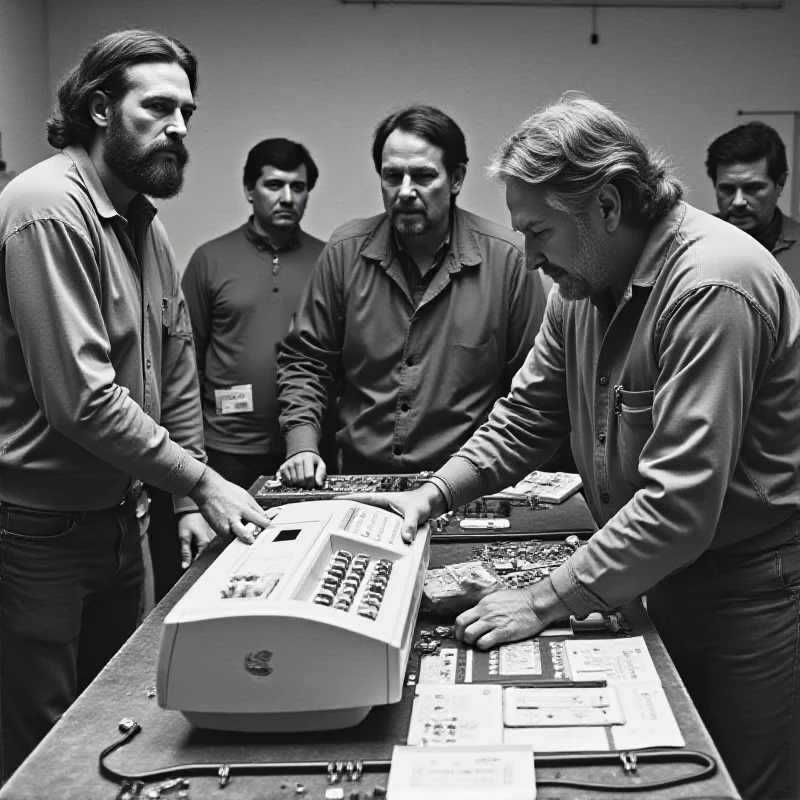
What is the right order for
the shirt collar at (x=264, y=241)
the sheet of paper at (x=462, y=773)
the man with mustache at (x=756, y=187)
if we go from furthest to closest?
the shirt collar at (x=264, y=241)
the man with mustache at (x=756, y=187)
the sheet of paper at (x=462, y=773)

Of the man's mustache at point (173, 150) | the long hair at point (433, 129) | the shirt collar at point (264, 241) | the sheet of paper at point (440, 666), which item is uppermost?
the long hair at point (433, 129)

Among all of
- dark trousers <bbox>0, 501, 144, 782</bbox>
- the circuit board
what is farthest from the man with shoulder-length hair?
dark trousers <bbox>0, 501, 144, 782</bbox>

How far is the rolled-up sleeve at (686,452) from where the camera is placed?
152 centimetres

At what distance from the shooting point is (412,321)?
2.92 meters

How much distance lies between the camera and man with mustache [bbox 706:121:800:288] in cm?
345

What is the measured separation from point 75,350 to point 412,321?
4.04ft

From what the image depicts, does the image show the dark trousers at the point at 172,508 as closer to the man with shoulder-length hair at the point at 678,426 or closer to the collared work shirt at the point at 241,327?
the collared work shirt at the point at 241,327

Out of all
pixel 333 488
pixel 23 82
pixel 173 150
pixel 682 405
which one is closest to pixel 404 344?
pixel 333 488

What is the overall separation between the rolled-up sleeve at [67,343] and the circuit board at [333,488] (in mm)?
484

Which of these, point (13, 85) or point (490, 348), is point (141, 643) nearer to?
point (490, 348)

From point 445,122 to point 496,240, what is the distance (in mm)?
401

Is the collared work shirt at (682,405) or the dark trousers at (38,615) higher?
the collared work shirt at (682,405)

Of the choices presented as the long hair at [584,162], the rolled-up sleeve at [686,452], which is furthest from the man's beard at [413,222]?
the rolled-up sleeve at [686,452]

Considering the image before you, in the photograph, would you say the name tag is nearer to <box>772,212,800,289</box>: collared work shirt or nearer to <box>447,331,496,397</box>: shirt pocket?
<box>447,331,496,397</box>: shirt pocket
